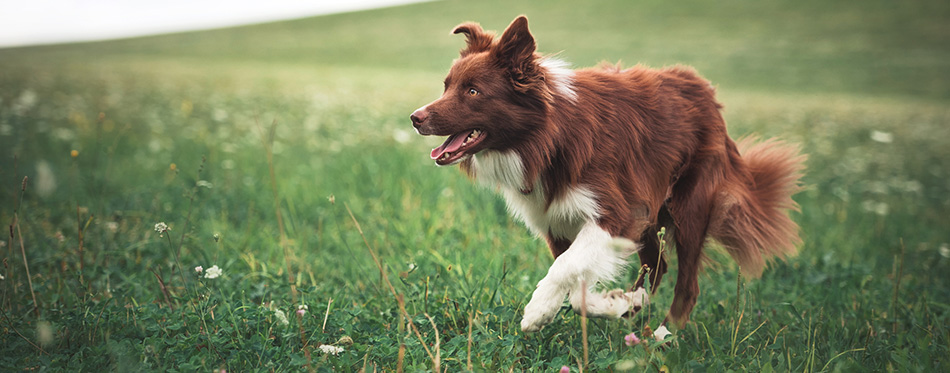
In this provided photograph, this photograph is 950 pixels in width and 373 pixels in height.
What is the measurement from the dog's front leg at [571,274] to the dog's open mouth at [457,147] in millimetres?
640

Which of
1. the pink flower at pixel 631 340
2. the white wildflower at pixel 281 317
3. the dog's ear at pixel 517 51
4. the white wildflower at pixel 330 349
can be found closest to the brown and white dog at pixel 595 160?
the dog's ear at pixel 517 51

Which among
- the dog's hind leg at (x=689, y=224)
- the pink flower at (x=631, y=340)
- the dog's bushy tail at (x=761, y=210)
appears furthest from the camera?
the dog's bushy tail at (x=761, y=210)

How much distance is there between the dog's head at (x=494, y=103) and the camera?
8.96ft

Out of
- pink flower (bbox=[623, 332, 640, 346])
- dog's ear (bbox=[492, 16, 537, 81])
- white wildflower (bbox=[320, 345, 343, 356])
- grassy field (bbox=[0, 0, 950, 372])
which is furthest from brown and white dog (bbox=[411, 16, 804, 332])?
white wildflower (bbox=[320, 345, 343, 356])

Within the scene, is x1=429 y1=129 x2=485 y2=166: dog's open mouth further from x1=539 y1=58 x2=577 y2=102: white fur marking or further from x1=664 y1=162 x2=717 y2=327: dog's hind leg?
x1=664 y1=162 x2=717 y2=327: dog's hind leg

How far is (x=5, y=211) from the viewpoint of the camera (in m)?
5.03

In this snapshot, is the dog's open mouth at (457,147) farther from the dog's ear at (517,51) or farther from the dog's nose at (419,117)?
the dog's ear at (517,51)

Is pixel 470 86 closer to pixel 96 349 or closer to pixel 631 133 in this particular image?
pixel 631 133

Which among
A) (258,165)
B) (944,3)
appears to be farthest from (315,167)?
(944,3)

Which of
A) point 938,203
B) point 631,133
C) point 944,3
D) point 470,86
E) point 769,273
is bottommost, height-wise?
point 944,3

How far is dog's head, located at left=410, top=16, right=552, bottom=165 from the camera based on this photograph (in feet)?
8.96

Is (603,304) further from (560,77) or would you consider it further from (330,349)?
(330,349)

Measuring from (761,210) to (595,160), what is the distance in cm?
131

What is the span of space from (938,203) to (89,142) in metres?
10.5
